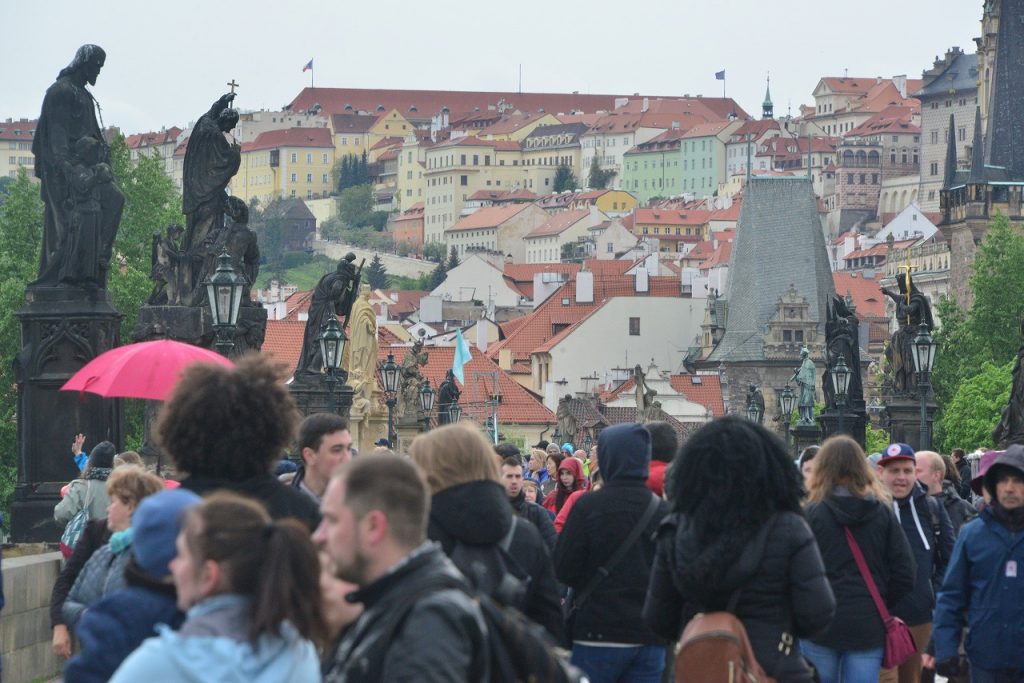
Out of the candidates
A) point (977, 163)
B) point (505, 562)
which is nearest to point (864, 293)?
point (977, 163)

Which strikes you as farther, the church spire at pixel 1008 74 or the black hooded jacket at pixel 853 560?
the church spire at pixel 1008 74

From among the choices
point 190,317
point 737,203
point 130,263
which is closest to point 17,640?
point 190,317

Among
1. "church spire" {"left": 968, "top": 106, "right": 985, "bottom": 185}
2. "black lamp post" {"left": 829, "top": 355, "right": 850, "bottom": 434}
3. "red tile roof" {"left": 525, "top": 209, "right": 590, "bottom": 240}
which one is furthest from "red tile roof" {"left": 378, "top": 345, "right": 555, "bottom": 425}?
"red tile roof" {"left": 525, "top": 209, "right": 590, "bottom": 240}

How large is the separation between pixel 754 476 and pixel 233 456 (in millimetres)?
1614

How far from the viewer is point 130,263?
5234 cm

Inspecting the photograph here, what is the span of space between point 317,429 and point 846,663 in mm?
2205

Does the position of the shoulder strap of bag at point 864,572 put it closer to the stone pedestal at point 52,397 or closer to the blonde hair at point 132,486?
the blonde hair at point 132,486

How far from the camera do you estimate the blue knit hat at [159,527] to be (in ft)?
18.1

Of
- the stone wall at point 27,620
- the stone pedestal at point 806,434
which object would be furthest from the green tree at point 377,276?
the stone wall at point 27,620

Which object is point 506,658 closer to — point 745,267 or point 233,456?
point 233,456

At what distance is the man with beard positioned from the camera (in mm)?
4969

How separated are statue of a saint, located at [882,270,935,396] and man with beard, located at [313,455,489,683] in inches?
1022

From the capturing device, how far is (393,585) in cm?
515

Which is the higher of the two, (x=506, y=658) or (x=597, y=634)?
(x=506, y=658)
